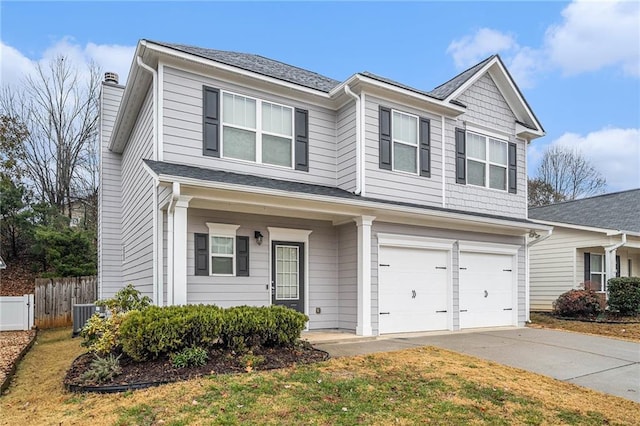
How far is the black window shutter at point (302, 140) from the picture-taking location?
1038 cm

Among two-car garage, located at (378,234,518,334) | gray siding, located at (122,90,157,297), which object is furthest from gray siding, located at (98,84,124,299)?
two-car garage, located at (378,234,518,334)

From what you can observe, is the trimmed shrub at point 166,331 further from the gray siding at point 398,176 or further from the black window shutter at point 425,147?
the black window shutter at point 425,147

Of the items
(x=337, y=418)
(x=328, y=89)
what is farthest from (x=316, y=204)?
(x=337, y=418)

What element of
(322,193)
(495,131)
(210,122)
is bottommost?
(322,193)

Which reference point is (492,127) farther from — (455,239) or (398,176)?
(398,176)

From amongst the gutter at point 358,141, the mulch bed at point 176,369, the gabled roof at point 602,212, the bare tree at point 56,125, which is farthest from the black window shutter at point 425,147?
the bare tree at point 56,125

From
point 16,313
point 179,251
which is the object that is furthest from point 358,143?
point 16,313

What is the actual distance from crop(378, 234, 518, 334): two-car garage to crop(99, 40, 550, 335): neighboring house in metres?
0.04

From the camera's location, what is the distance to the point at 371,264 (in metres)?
9.98

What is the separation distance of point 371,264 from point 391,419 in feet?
17.2

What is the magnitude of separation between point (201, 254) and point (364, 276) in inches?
129

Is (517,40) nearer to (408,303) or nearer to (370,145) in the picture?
(370,145)

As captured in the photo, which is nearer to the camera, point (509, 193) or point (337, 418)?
point (337, 418)

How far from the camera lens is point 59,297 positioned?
540 inches
